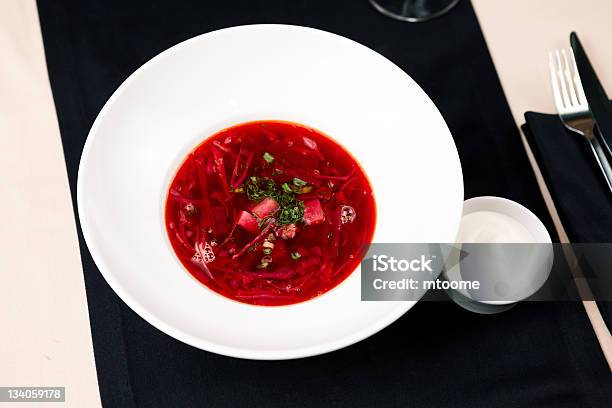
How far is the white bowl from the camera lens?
138cm

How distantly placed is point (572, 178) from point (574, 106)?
0.21m

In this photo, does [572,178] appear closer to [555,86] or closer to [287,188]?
[555,86]

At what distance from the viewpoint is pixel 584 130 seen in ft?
5.75

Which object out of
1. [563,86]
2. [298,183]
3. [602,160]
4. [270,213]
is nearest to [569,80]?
[563,86]

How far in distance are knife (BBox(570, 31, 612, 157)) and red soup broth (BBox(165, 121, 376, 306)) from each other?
25.2 inches

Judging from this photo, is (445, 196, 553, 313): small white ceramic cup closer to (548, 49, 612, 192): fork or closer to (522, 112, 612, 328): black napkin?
(522, 112, 612, 328): black napkin

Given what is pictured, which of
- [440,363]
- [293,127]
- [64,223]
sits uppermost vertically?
[293,127]

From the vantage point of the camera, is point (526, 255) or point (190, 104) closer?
point (526, 255)

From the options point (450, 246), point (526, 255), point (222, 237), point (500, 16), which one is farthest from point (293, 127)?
point (500, 16)

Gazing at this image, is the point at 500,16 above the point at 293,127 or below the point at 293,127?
above

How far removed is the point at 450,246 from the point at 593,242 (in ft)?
1.56

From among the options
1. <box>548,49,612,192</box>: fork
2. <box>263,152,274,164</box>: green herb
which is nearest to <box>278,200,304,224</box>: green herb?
<box>263,152,274,164</box>: green herb

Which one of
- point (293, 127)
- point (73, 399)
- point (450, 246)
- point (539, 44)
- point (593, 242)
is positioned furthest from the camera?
point (539, 44)

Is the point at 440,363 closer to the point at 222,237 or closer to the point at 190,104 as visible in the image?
the point at 222,237
